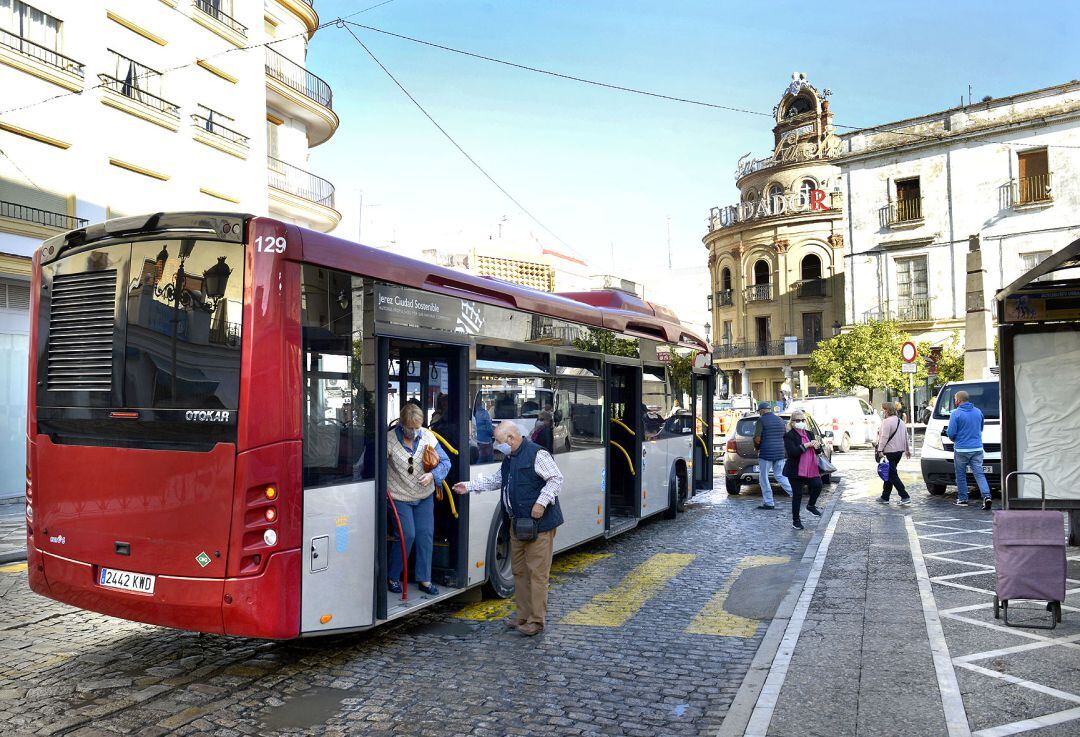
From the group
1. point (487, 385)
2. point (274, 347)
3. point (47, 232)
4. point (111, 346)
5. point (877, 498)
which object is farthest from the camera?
point (47, 232)

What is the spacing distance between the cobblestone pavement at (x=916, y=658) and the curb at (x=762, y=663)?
0.18 feet

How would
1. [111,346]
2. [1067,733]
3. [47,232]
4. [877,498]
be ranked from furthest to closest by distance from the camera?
[47,232], [877,498], [111,346], [1067,733]

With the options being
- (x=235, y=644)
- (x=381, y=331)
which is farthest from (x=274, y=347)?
(x=235, y=644)

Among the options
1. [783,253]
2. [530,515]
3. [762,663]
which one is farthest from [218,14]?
[783,253]

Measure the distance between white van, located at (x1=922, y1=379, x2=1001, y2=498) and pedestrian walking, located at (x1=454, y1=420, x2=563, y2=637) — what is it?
9893 millimetres

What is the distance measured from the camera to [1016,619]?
23.1 feet

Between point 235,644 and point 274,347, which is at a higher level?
point 274,347

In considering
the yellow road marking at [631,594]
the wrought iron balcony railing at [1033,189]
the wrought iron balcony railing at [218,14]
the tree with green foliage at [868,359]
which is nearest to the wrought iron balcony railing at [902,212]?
the wrought iron balcony railing at [1033,189]

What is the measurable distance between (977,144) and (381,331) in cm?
4055

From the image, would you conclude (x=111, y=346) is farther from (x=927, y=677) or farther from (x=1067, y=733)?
(x=1067, y=733)

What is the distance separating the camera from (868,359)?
39.6m

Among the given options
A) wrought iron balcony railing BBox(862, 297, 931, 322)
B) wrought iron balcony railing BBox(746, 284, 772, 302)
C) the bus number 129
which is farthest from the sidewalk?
wrought iron balcony railing BBox(746, 284, 772, 302)

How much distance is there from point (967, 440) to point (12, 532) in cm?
1453

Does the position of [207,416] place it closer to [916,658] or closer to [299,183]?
[916,658]
